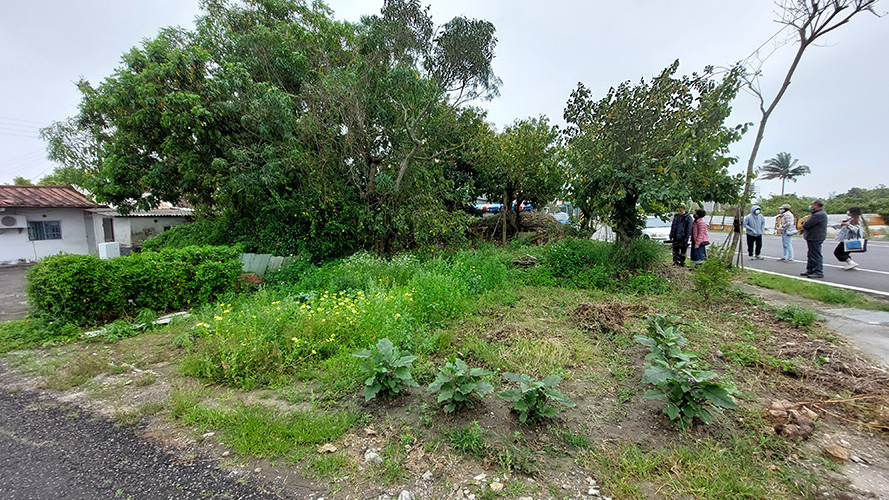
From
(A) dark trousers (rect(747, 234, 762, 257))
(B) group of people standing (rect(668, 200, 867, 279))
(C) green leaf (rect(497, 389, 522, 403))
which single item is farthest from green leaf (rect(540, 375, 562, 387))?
(A) dark trousers (rect(747, 234, 762, 257))

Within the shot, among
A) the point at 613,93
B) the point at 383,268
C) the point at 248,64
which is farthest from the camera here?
the point at 248,64

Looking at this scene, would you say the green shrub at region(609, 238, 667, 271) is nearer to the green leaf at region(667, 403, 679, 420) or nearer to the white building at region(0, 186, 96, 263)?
the green leaf at region(667, 403, 679, 420)

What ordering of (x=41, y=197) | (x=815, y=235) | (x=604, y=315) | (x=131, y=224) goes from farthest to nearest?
(x=131, y=224) → (x=41, y=197) → (x=815, y=235) → (x=604, y=315)

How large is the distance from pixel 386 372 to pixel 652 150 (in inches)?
251

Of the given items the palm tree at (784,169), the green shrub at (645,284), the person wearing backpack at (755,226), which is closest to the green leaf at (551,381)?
the green shrub at (645,284)

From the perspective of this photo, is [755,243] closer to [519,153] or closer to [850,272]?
[850,272]

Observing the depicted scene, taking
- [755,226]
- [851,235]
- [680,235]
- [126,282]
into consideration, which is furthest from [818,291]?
[126,282]

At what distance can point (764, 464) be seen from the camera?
2020 mm

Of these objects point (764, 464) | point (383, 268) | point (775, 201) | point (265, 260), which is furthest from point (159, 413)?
point (775, 201)

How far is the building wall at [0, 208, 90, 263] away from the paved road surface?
16.3 m

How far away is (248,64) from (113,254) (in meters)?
4.95

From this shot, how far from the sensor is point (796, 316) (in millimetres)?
4281

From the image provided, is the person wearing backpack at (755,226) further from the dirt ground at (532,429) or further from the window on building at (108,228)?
the window on building at (108,228)

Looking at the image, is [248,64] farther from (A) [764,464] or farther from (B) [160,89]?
(A) [764,464]
